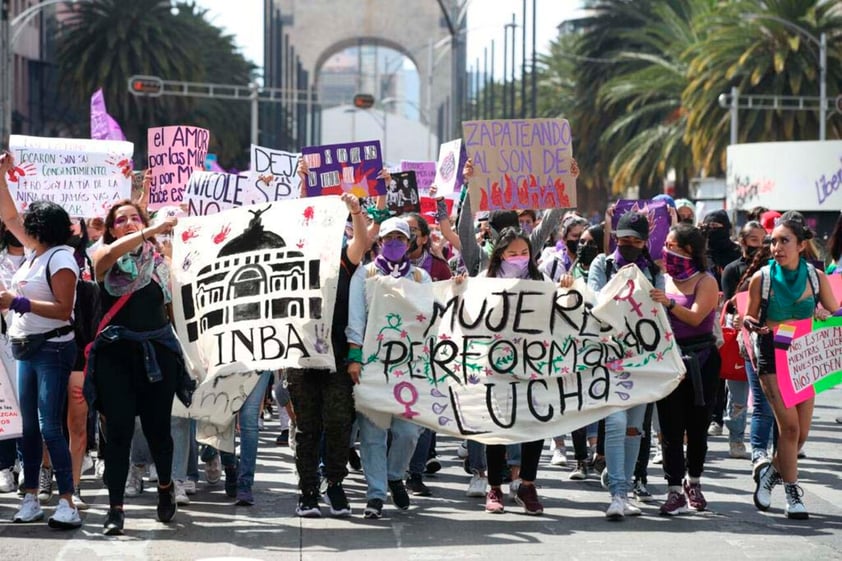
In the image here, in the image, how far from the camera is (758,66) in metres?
38.9

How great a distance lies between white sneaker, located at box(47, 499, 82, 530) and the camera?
848 centimetres

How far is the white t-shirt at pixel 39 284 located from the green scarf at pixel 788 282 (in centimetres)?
388

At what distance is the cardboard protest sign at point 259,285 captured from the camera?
8.95 meters

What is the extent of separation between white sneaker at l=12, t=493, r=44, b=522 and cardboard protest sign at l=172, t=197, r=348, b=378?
→ 1162 mm

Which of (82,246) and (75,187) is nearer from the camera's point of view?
(82,246)

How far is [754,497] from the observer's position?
30.8 ft

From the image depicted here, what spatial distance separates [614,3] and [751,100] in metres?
12.3

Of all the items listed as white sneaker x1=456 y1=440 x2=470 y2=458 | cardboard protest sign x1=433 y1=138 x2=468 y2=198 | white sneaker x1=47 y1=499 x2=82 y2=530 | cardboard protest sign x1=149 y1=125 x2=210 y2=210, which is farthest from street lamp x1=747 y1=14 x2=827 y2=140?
white sneaker x1=47 y1=499 x2=82 y2=530

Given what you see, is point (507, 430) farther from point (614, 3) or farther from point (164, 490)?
point (614, 3)

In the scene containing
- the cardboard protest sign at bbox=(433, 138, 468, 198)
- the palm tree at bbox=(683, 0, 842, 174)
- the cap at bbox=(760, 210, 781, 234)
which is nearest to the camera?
the cap at bbox=(760, 210, 781, 234)

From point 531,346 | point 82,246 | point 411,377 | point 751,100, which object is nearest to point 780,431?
point 531,346

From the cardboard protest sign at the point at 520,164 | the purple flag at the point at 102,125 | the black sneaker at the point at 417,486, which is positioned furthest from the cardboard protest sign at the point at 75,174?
the black sneaker at the point at 417,486

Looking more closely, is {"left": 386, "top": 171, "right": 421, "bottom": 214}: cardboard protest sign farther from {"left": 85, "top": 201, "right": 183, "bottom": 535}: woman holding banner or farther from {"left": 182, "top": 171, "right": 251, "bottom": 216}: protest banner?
{"left": 85, "top": 201, "right": 183, "bottom": 535}: woman holding banner

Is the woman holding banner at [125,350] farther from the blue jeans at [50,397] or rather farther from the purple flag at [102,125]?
the purple flag at [102,125]
